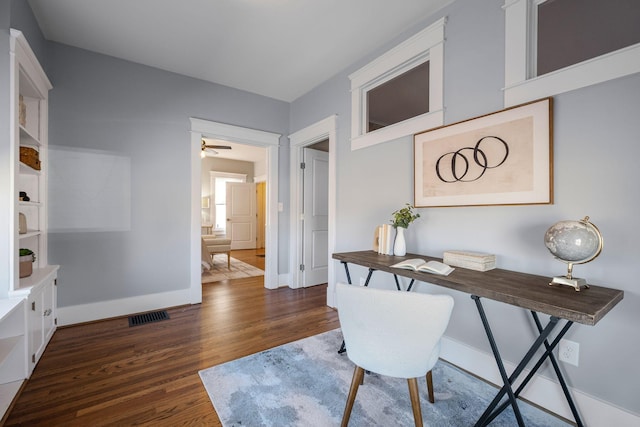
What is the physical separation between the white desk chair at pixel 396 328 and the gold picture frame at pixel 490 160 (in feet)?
3.37

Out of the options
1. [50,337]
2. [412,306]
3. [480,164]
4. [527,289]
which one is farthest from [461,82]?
[50,337]

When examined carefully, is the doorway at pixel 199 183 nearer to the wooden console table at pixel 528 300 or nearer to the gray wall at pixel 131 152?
the gray wall at pixel 131 152

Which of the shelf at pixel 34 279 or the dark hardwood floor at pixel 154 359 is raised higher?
the shelf at pixel 34 279

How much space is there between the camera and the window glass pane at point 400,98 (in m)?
3.40

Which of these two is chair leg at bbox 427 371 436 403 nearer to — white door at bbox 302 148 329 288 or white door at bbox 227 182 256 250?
white door at bbox 302 148 329 288

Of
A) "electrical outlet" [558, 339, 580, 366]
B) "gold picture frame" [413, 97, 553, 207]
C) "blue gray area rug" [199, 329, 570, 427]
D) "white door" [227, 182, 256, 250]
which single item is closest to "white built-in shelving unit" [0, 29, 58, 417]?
"blue gray area rug" [199, 329, 570, 427]

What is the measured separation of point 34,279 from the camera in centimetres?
201

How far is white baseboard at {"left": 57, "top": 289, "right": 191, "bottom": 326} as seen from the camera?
2.62 metres

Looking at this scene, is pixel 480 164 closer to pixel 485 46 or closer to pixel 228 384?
pixel 485 46

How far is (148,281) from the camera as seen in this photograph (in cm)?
301

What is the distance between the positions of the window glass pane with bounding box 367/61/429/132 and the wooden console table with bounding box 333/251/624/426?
2.11 m

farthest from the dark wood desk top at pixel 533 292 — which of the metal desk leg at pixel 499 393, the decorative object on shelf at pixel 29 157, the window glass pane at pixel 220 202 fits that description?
the window glass pane at pixel 220 202

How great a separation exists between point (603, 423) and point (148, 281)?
3702 millimetres

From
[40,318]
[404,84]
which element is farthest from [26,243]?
[404,84]
